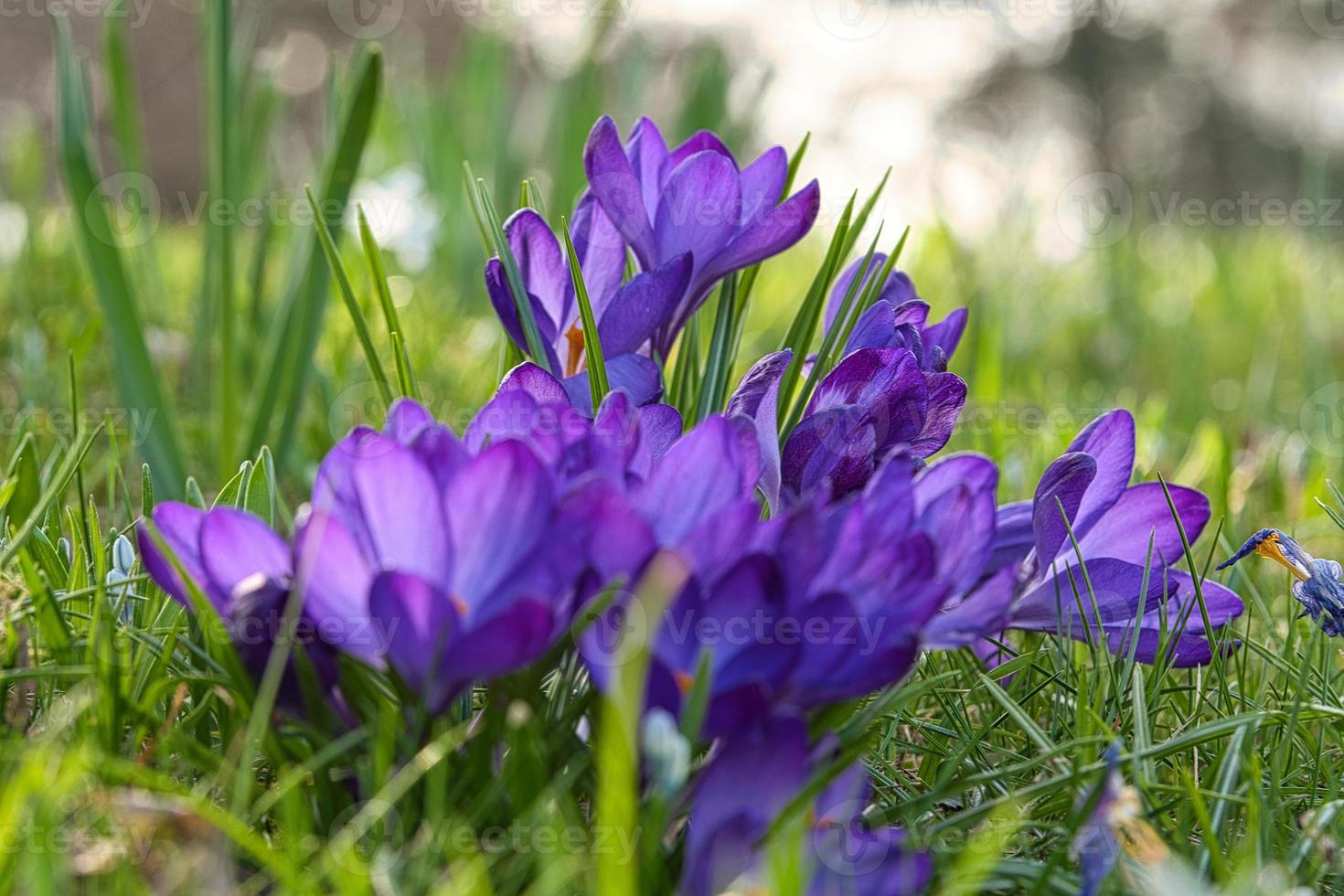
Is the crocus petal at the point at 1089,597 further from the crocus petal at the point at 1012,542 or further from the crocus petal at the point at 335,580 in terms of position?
the crocus petal at the point at 335,580

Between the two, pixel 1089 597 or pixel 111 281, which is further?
pixel 111 281

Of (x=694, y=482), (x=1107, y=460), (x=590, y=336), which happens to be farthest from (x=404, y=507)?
(x=1107, y=460)

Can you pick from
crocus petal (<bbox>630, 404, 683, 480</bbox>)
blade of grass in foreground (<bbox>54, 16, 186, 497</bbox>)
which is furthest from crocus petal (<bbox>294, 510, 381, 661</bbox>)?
blade of grass in foreground (<bbox>54, 16, 186, 497</bbox>)

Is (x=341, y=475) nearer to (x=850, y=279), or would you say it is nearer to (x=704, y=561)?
(x=704, y=561)

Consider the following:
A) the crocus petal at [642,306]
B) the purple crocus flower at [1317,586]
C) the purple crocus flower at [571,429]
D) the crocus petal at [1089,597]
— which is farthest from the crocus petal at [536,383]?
the purple crocus flower at [1317,586]

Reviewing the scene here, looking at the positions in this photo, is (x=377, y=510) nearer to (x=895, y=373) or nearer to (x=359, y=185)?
(x=895, y=373)
